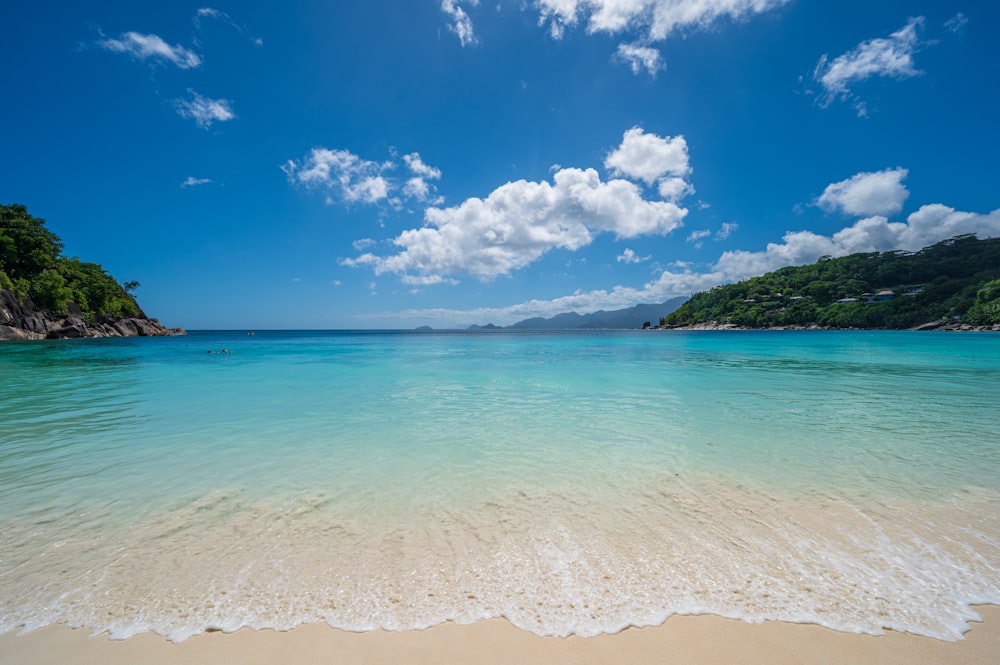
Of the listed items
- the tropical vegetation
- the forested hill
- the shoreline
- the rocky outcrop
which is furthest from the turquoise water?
the forested hill

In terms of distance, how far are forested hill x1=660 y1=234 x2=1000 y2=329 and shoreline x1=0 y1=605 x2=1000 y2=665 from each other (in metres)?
121

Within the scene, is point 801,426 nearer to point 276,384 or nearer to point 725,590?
point 725,590

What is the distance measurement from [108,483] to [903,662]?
877cm

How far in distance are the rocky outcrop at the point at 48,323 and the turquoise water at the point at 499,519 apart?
61930mm

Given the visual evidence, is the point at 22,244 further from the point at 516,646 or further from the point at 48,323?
the point at 516,646

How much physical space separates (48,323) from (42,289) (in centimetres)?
522

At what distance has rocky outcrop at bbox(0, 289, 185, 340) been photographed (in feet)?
161

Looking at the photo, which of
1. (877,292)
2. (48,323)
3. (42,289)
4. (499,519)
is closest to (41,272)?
(42,289)

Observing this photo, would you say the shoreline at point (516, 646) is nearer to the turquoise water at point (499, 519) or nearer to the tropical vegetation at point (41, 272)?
the turquoise water at point (499, 519)

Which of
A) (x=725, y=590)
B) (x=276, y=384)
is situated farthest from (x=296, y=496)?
(x=276, y=384)

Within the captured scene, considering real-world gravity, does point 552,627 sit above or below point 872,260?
below

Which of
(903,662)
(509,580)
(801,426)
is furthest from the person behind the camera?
(801,426)

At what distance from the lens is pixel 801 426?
Result: 9.02 meters

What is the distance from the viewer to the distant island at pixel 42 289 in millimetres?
51062
